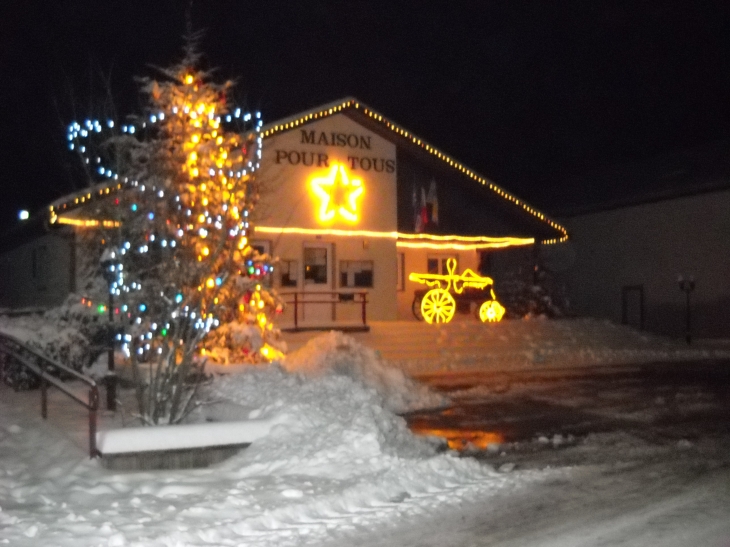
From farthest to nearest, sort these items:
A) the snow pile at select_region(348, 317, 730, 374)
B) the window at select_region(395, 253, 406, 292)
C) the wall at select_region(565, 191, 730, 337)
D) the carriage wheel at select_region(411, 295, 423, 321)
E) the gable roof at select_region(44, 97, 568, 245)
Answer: the window at select_region(395, 253, 406, 292)
the wall at select_region(565, 191, 730, 337)
the carriage wheel at select_region(411, 295, 423, 321)
the gable roof at select_region(44, 97, 568, 245)
the snow pile at select_region(348, 317, 730, 374)

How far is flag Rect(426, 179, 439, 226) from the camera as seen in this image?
28.3 metres

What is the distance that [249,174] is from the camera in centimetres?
1445

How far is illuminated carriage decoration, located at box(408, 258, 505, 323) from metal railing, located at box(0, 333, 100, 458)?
1402 cm

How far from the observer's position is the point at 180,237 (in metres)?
13.2

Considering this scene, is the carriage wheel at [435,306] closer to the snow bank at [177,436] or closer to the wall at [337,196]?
the wall at [337,196]

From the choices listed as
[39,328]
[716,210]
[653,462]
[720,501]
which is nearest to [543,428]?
[653,462]

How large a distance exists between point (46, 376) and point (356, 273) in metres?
14.8

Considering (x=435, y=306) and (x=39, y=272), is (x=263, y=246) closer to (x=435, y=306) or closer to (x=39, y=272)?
(x=435, y=306)

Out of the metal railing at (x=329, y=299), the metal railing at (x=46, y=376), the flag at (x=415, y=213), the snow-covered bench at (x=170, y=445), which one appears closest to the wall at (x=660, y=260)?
the flag at (x=415, y=213)

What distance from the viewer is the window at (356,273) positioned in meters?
26.6

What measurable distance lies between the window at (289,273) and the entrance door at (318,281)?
0.87 feet

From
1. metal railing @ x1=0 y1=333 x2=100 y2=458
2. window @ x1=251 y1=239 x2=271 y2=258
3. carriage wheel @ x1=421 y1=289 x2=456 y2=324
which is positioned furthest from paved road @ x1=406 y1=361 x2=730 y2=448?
window @ x1=251 y1=239 x2=271 y2=258

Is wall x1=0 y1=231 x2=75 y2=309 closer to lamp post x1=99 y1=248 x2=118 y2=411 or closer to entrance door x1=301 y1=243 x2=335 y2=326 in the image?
entrance door x1=301 y1=243 x2=335 y2=326

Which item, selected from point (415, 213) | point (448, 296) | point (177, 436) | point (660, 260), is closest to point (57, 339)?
point (177, 436)
